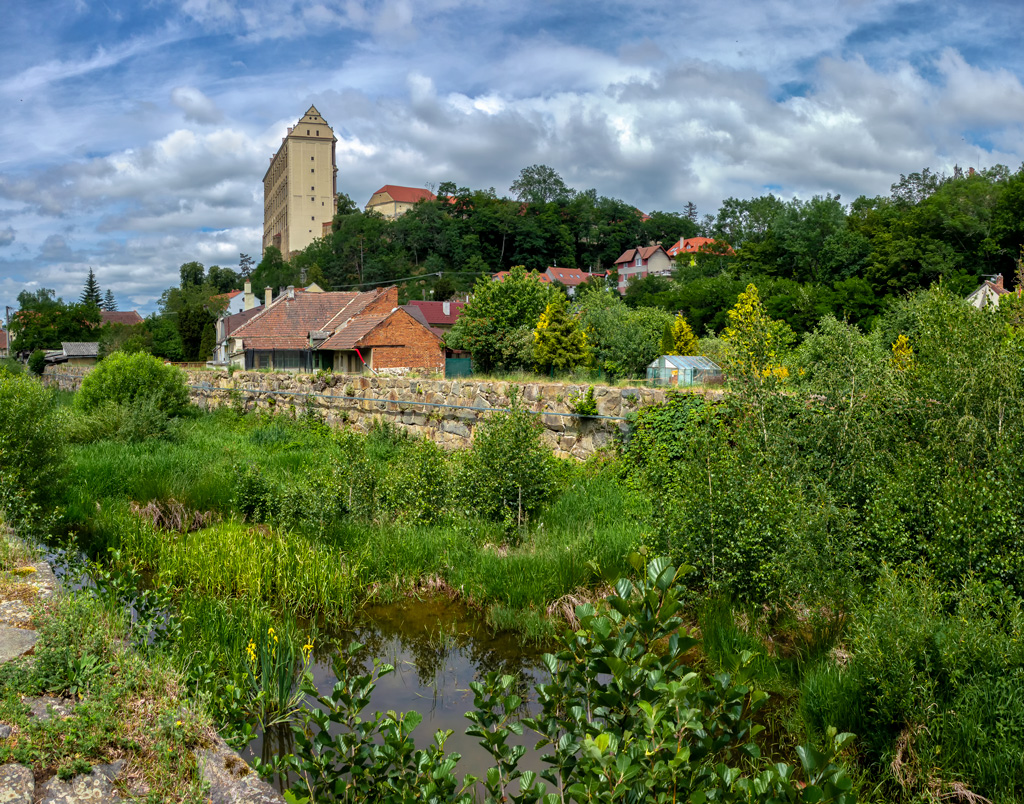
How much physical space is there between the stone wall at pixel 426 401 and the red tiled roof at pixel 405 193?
92418 millimetres

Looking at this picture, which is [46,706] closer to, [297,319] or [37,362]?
[297,319]

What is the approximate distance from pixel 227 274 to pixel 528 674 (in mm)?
108969

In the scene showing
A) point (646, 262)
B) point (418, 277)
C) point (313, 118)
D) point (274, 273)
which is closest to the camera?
point (418, 277)

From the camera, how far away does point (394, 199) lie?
113 m

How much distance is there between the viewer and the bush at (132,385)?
18.5 metres

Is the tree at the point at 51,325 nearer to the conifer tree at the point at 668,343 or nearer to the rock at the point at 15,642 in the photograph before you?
the conifer tree at the point at 668,343

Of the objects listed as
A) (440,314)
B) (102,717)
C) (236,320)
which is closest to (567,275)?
(440,314)

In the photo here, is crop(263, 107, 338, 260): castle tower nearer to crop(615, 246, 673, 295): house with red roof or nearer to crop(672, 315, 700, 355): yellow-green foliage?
crop(615, 246, 673, 295): house with red roof

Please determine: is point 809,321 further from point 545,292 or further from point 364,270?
point 364,270

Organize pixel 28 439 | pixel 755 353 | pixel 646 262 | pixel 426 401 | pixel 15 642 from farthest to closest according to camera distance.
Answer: pixel 646 262 < pixel 426 401 < pixel 28 439 < pixel 755 353 < pixel 15 642

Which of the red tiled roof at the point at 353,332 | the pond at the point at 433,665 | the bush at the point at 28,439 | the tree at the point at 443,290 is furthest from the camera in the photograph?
the tree at the point at 443,290

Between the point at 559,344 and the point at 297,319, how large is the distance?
15.4 metres

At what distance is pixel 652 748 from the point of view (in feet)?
7.82

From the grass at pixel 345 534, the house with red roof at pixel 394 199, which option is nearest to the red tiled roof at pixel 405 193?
the house with red roof at pixel 394 199
